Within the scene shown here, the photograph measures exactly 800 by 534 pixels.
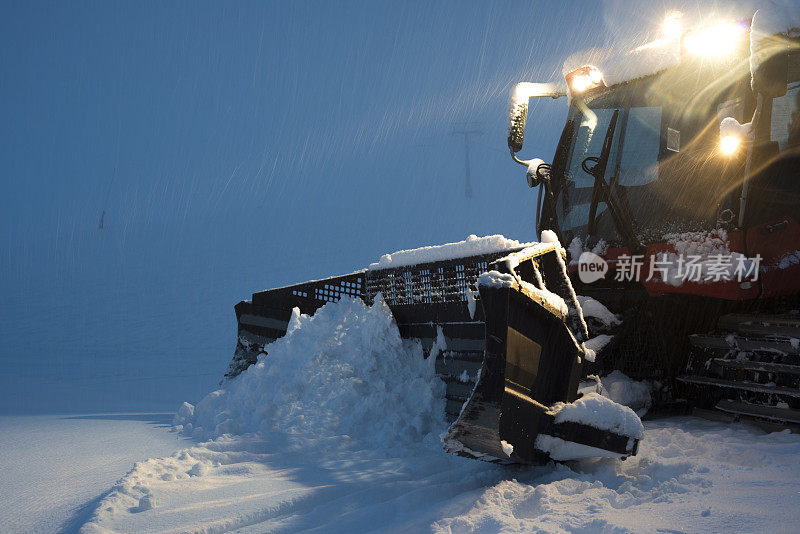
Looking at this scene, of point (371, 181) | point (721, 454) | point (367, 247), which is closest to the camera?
point (721, 454)

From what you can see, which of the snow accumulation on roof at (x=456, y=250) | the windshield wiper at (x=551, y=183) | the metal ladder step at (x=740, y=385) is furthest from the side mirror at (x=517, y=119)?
the metal ladder step at (x=740, y=385)

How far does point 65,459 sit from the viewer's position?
333 centimetres

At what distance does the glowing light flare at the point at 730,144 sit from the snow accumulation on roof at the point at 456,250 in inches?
59.5

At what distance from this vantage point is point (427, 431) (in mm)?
3223

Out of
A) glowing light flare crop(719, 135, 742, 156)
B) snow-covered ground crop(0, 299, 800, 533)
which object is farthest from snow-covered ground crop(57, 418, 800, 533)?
glowing light flare crop(719, 135, 742, 156)

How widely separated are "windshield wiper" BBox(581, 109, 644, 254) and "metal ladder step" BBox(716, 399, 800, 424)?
111 centimetres

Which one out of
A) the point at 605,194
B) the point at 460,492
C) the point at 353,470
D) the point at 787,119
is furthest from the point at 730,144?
the point at 353,470

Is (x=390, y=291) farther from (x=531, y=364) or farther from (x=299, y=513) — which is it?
(x=299, y=513)

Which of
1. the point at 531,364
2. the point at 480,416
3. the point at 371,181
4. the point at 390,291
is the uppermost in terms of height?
the point at 371,181

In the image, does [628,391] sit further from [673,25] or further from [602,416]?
[673,25]

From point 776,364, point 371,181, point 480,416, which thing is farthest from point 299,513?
point 371,181

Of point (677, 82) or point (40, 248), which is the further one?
point (40, 248)

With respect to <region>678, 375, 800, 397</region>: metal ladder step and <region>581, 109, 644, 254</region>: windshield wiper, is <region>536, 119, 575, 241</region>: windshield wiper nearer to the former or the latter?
<region>581, 109, 644, 254</region>: windshield wiper

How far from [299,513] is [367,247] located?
28913 mm
